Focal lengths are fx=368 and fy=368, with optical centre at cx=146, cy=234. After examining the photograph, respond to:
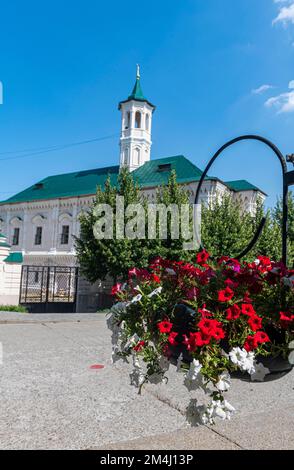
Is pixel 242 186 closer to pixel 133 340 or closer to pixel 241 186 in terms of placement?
pixel 241 186

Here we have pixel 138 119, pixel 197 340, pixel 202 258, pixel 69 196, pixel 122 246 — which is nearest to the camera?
pixel 197 340

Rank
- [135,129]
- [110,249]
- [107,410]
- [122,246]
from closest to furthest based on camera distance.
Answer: [107,410], [122,246], [110,249], [135,129]

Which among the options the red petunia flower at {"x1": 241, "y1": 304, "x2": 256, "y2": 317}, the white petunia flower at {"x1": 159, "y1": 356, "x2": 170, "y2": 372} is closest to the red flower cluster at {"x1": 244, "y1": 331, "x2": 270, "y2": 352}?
the red petunia flower at {"x1": 241, "y1": 304, "x2": 256, "y2": 317}

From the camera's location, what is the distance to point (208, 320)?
1697 millimetres

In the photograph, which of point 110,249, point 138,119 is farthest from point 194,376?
point 138,119

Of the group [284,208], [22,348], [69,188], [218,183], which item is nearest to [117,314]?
[284,208]

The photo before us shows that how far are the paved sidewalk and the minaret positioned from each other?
28.4m

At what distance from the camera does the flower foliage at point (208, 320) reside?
171cm

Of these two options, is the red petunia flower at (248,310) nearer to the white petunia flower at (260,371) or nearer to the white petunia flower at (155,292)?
the white petunia flower at (260,371)

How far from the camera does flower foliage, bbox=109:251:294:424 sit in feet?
5.61

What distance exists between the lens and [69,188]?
3494 centimetres

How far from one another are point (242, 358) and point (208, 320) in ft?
0.76
